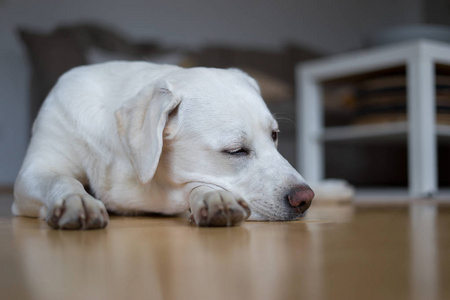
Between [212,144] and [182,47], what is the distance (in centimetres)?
339

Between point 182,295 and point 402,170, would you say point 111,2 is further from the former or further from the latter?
point 182,295

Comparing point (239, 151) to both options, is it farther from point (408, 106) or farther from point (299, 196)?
point (408, 106)

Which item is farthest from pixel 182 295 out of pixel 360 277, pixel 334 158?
pixel 334 158

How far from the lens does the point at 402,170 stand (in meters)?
5.16

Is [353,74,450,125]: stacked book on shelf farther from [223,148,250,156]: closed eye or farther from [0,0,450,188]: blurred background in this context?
[223,148,250,156]: closed eye

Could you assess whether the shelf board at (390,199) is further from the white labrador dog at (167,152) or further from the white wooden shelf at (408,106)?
the white labrador dog at (167,152)

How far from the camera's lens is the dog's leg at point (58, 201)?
1057 millimetres

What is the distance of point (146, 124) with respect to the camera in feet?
4.28

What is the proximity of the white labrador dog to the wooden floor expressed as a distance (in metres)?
0.10

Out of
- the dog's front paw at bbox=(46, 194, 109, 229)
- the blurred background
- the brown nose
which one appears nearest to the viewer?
the dog's front paw at bbox=(46, 194, 109, 229)

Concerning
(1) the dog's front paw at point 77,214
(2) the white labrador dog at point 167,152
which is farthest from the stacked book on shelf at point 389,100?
(1) the dog's front paw at point 77,214

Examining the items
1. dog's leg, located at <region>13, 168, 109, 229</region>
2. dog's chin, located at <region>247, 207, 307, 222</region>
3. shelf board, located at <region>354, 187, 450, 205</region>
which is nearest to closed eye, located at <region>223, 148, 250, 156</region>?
dog's chin, located at <region>247, 207, 307, 222</region>

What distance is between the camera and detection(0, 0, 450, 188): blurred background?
3.67 metres

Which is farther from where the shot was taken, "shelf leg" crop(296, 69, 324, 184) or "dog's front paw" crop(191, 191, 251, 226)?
"shelf leg" crop(296, 69, 324, 184)
